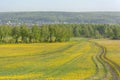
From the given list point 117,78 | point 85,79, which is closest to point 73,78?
point 85,79

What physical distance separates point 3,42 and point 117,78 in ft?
500

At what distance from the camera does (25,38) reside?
194 m

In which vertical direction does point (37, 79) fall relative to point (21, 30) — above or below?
above

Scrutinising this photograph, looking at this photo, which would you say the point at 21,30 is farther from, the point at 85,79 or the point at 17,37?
the point at 85,79

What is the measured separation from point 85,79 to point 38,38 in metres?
158

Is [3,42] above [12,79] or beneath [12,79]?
beneath

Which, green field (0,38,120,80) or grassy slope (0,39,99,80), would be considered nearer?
green field (0,38,120,80)

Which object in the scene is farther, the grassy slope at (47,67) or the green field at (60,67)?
the grassy slope at (47,67)

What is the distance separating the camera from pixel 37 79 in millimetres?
38531

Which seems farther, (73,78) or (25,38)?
(25,38)

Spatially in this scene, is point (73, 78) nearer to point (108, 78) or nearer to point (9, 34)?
point (108, 78)

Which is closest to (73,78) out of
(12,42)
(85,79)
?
(85,79)

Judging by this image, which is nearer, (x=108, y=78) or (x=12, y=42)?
(x=108, y=78)

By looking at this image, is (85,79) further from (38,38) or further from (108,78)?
(38,38)
